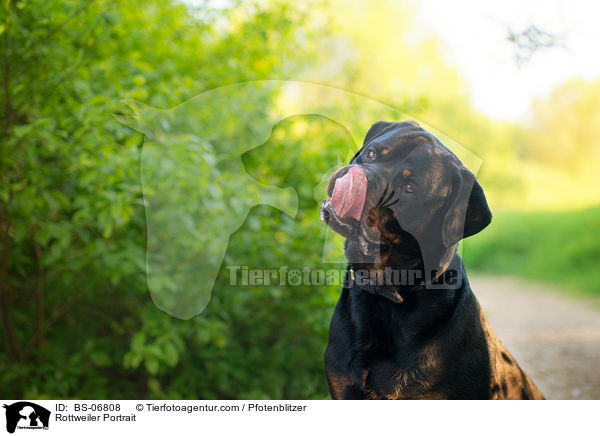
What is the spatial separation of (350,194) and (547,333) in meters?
2.80

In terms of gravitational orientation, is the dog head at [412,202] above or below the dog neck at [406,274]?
above

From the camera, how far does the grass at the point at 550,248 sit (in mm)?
3973

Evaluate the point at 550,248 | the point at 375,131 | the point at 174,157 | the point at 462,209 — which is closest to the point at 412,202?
the point at 462,209

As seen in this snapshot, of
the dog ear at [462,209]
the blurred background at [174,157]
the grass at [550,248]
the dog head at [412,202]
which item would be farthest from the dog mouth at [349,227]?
the grass at [550,248]

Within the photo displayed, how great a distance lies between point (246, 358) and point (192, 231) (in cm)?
79

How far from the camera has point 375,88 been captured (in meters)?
2.68

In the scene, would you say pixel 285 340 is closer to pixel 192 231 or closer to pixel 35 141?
pixel 192 231

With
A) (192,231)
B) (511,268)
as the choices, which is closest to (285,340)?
(192,231)

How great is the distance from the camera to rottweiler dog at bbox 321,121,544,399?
3.28 ft

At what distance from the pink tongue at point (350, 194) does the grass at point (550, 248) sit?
3071 millimetres

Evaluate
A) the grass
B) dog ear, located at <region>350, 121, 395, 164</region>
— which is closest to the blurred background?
dog ear, located at <region>350, 121, 395, 164</region>
